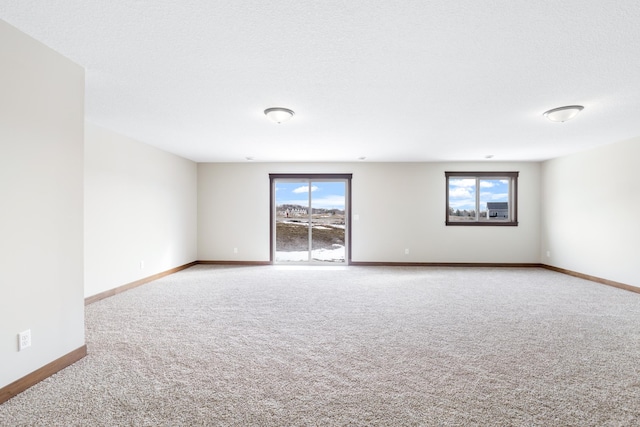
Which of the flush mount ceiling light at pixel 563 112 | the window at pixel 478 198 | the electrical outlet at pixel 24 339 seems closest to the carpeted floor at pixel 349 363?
the electrical outlet at pixel 24 339

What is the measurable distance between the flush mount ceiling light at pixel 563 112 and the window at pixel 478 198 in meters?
3.47

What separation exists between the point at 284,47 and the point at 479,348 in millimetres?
2841

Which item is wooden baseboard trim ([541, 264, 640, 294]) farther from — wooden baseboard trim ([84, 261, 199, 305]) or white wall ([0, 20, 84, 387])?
wooden baseboard trim ([84, 261, 199, 305])

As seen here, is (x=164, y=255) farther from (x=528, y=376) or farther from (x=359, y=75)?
(x=528, y=376)

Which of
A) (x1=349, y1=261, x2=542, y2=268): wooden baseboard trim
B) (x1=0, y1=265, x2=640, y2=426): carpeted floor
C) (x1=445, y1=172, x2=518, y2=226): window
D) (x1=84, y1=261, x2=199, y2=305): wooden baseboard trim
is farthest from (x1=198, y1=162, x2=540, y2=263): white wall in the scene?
(x1=0, y1=265, x2=640, y2=426): carpeted floor

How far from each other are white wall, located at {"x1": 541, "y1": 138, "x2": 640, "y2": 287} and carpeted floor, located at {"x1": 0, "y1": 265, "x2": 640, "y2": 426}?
0.82 meters

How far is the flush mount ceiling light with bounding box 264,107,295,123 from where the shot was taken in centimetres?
345

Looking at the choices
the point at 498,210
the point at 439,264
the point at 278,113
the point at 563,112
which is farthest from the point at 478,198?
the point at 278,113

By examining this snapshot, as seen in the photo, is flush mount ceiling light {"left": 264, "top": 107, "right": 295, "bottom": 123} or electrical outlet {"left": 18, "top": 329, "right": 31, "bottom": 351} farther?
flush mount ceiling light {"left": 264, "top": 107, "right": 295, "bottom": 123}

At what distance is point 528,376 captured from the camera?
2215mm

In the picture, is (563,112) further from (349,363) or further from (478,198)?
(478,198)

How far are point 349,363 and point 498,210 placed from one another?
609 centimetres

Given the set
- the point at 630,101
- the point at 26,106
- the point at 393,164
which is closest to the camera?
the point at 26,106

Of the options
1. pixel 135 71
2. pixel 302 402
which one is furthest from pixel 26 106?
pixel 302 402
